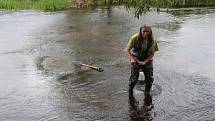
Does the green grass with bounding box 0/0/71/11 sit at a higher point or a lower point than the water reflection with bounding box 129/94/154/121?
higher

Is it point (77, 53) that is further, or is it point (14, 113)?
point (77, 53)

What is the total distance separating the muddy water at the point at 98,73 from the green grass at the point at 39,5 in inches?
306

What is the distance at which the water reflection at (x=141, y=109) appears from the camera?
9.56 metres

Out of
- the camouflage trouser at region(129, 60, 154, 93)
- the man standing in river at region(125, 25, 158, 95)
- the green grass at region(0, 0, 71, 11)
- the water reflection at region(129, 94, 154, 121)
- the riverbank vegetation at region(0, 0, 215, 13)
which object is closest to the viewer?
the water reflection at region(129, 94, 154, 121)

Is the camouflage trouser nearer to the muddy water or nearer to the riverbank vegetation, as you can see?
the muddy water

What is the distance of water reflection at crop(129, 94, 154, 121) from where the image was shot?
31.4ft

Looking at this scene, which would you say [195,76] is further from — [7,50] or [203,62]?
[7,50]

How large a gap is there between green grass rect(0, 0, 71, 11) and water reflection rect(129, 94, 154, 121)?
23439 millimetres

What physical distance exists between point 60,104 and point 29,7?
24.7 meters

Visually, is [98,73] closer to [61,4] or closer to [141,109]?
[141,109]

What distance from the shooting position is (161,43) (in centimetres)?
1908

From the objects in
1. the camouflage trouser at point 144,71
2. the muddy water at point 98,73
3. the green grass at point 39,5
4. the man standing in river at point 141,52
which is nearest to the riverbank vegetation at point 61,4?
the green grass at point 39,5

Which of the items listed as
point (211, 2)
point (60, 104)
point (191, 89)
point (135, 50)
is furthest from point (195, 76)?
point (211, 2)

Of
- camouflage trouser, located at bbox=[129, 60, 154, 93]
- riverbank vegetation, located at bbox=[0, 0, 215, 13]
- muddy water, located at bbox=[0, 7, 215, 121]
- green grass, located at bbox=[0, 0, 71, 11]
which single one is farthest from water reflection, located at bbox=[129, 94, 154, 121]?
green grass, located at bbox=[0, 0, 71, 11]
